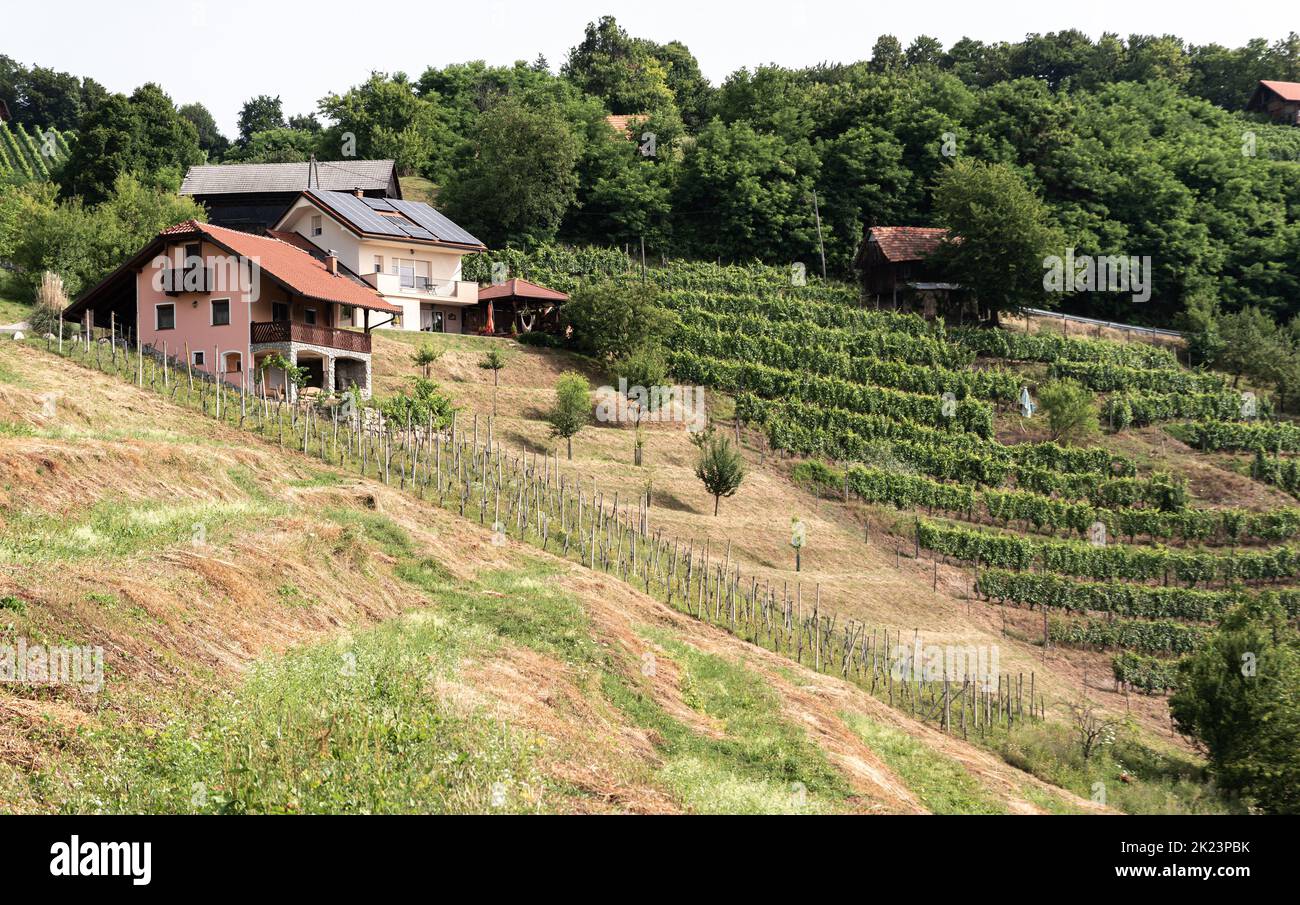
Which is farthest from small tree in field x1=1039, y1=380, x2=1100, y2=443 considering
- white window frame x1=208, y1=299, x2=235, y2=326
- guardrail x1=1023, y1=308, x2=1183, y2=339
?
white window frame x1=208, y1=299, x2=235, y2=326

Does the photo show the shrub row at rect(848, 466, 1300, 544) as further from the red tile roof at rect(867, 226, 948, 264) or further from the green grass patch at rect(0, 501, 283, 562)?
the green grass patch at rect(0, 501, 283, 562)

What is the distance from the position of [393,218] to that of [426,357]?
571 inches

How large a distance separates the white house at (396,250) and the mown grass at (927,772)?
35.0 metres

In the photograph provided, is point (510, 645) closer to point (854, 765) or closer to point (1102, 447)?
point (854, 765)

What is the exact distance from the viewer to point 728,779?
18844 mm

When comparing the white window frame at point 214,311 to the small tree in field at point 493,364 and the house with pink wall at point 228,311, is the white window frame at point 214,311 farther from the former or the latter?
the small tree in field at point 493,364

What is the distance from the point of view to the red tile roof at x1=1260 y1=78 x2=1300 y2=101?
104m

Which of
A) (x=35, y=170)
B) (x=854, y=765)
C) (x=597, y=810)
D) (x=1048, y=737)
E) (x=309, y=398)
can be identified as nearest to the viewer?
(x=597, y=810)

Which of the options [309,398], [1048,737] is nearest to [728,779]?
[1048,737]

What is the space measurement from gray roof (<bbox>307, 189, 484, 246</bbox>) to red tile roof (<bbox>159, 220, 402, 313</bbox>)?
6.33 meters

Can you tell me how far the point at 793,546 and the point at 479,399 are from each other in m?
13.7

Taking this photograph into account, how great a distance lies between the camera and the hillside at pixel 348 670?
1328cm

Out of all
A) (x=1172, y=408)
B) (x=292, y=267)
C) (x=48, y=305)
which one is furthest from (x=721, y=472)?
(x=1172, y=408)

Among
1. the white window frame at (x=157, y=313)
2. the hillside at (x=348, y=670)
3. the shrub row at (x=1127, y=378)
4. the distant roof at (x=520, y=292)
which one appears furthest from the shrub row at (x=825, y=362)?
the hillside at (x=348, y=670)
